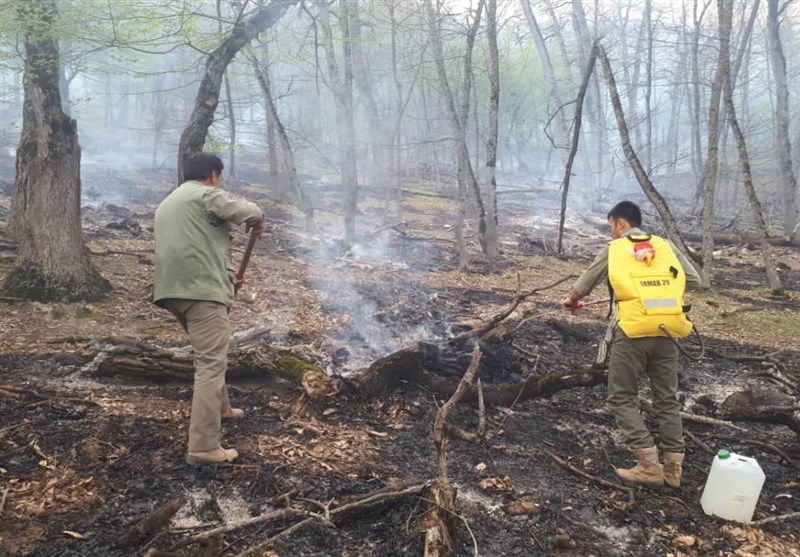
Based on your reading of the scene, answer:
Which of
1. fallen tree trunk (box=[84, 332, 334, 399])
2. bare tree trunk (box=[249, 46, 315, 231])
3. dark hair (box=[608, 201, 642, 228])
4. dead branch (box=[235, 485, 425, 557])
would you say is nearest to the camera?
dead branch (box=[235, 485, 425, 557])

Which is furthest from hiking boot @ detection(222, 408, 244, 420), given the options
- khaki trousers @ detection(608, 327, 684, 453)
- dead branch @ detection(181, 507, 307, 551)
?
khaki trousers @ detection(608, 327, 684, 453)

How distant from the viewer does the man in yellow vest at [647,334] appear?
3693 mm

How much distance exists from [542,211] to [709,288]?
1620cm

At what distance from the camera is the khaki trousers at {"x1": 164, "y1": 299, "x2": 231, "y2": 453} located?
11.8 feet

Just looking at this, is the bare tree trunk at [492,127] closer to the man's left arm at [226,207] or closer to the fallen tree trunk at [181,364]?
the fallen tree trunk at [181,364]

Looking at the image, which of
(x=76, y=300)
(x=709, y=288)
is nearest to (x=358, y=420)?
(x=76, y=300)

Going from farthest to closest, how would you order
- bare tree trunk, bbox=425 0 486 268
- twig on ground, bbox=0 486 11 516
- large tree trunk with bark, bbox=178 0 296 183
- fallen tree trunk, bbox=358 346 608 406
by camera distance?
1. bare tree trunk, bbox=425 0 486 268
2. large tree trunk with bark, bbox=178 0 296 183
3. fallen tree trunk, bbox=358 346 608 406
4. twig on ground, bbox=0 486 11 516

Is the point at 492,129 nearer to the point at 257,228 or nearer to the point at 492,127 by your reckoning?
the point at 492,127

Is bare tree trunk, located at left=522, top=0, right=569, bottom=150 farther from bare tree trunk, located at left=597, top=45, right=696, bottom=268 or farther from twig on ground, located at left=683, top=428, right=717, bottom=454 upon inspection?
twig on ground, located at left=683, top=428, right=717, bottom=454

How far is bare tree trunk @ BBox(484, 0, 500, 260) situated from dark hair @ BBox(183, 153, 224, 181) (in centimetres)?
940

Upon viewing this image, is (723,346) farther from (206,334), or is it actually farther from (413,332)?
(206,334)

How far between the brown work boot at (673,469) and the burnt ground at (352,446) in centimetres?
9

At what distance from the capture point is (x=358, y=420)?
15.1 feet

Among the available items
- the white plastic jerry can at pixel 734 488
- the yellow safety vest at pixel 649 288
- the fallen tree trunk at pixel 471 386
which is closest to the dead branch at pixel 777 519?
the white plastic jerry can at pixel 734 488
